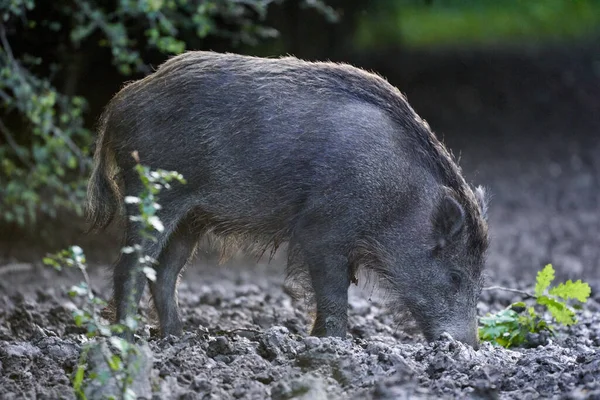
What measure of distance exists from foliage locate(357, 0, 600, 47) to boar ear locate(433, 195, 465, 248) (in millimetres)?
7261

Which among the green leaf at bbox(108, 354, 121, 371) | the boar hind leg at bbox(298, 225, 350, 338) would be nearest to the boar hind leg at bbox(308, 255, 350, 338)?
the boar hind leg at bbox(298, 225, 350, 338)

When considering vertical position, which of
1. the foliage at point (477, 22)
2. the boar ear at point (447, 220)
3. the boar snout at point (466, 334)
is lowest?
the boar snout at point (466, 334)

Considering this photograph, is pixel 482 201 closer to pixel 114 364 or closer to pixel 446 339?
pixel 446 339

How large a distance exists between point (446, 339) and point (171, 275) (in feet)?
5.59

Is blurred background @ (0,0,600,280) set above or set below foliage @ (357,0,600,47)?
below

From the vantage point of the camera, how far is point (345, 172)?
525cm

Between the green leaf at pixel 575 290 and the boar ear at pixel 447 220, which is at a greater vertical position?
the boar ear at pixel 447 220

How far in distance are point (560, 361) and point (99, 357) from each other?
6.73 ft

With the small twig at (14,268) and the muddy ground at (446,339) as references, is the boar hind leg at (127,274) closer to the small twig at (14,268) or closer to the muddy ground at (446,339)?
the muddy ground at (446,339)

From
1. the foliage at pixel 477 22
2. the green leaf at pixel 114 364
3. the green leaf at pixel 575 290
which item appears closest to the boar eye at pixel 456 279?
the green leaf at pixel 575 290

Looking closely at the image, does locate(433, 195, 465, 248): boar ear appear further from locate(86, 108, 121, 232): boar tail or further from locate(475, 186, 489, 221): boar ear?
locate(86, 108, 121, 232): boar tail

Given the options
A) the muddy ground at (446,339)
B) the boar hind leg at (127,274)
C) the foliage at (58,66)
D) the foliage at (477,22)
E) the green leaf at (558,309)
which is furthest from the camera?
the foliage at (477,22)

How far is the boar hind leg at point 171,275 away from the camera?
5621mm

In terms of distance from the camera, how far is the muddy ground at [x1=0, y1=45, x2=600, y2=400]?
12.6ft
